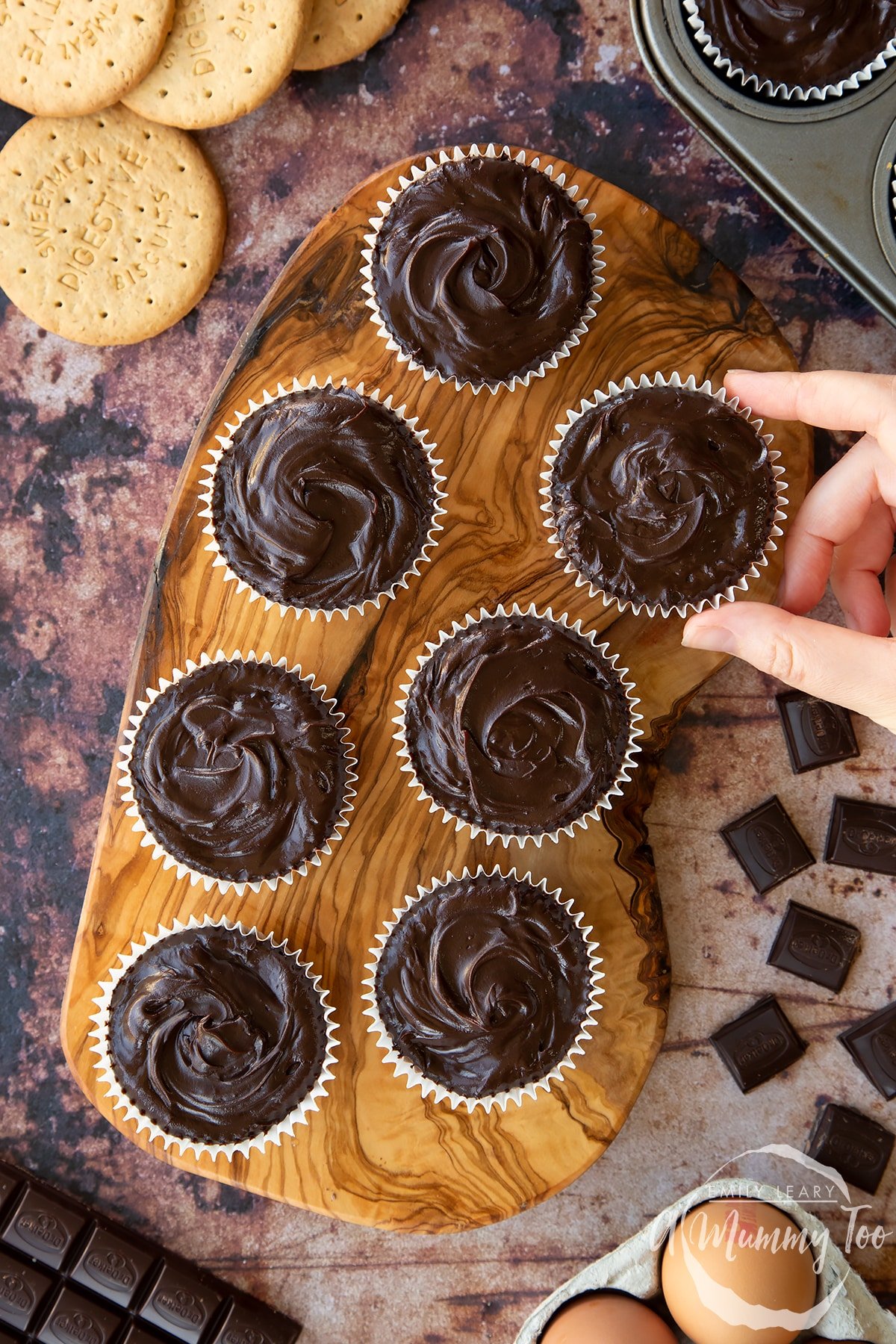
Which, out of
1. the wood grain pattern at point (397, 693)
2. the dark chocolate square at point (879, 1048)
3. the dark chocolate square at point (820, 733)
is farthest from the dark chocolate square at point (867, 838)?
the wood grain pattern at point (397, 693)

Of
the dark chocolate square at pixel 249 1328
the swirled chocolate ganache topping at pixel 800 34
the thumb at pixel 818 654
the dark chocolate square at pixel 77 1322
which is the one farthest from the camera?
the dark chocolate square at pixel 249 1328

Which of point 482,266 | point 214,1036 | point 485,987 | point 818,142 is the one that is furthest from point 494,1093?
point 818,142

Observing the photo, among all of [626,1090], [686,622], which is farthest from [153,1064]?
[686,622]

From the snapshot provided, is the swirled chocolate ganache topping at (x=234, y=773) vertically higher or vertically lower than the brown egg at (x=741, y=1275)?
higher

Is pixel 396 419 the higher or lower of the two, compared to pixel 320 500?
higher

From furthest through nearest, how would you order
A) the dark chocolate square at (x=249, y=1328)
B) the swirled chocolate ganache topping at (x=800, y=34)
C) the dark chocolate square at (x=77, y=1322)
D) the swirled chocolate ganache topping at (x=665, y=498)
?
the dark chocolate square at (x=249, y=1328)
the dark chocolate square at (x=77, y=1322)
the swirled chocolate ganache topping at (x=800, y=34)
the swirled chocolate ganache topping at (x=665, y=498)

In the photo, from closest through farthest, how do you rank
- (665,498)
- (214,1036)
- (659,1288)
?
(665,498), (214,1036), (659,1288)

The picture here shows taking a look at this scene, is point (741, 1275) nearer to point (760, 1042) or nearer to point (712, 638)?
point (760, 1042)

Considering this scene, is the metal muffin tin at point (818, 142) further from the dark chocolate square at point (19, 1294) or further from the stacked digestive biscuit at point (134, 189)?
the dark chocolate square at point (19, 1294)
